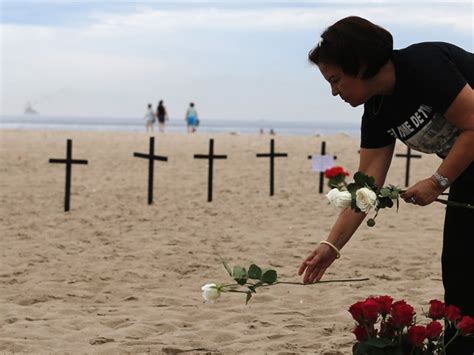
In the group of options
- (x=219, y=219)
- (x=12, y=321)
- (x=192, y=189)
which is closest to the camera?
(x=12, y=321)

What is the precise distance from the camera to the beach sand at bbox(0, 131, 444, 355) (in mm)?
5242

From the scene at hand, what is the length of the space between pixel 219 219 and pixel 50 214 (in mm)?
2152

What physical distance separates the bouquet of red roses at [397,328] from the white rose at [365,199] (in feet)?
1.60

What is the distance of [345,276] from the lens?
7.46m

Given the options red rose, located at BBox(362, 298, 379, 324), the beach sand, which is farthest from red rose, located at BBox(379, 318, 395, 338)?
the beach sand

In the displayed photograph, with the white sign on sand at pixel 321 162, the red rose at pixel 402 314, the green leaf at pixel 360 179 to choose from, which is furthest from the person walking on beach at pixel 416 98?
the white sign on sand at pixel 321 162

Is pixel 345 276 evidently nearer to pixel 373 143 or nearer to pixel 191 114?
pixel 373 143

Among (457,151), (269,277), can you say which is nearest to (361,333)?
(269,277)

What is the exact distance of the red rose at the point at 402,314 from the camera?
11.0ft

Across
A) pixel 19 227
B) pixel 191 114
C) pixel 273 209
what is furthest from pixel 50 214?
pixel 191 114

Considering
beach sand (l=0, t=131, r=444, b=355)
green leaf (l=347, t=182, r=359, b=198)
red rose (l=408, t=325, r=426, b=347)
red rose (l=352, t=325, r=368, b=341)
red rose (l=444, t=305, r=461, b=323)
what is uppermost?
green leaf (l=347, t=182, r=359, b=198)

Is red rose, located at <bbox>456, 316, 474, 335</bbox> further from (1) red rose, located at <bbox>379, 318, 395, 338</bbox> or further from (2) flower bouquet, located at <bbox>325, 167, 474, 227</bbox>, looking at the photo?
(2) flower bouquet, located at <bbox>325, 167, 474, 227</bbox>

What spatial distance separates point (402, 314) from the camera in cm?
336

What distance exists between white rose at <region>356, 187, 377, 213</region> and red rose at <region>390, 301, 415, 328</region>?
20.3 inches
